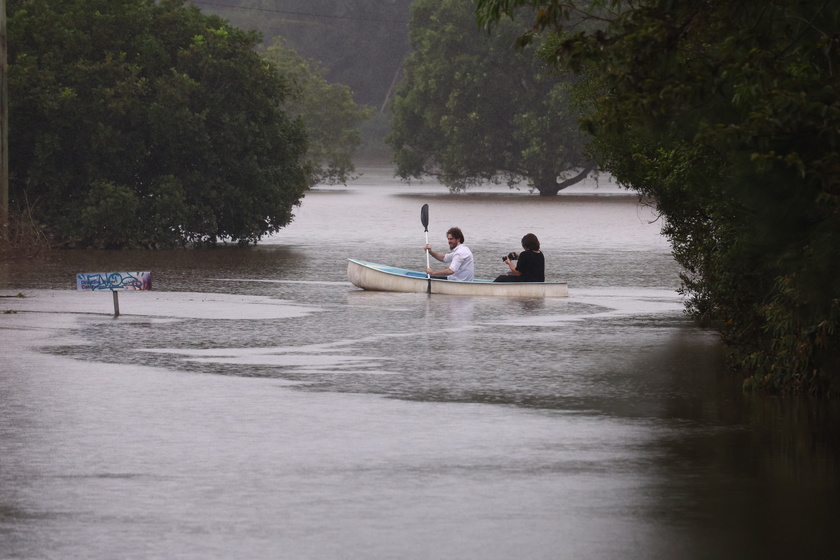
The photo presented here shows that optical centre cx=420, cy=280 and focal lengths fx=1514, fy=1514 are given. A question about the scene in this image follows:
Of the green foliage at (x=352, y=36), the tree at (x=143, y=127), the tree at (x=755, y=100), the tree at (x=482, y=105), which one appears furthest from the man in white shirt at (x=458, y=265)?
the green foliage at (x=352, y=36)

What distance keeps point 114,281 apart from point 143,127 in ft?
72.5

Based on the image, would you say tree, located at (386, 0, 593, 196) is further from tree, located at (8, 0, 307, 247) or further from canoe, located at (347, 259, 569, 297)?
canoe, located at (347, 259, 569, 297)

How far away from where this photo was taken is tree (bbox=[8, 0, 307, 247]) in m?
40.0

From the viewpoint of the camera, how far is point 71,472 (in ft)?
32.7

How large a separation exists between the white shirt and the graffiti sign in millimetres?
6929

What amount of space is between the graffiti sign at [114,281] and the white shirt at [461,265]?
22.7ft

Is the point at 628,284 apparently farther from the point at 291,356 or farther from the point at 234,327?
the point at 291,356

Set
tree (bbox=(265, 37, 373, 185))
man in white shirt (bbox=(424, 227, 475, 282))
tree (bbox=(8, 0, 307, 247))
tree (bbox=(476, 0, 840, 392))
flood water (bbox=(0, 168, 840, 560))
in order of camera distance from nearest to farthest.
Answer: flood water (bbox=(0, 168, 840, 560)), tree (bbox=(476, 0, 840, 392)), man in white shirt (bbox=(424, 227, 475, 282)), tree (bbox=(8, 0, 307, 247)), tree (bbox=(265, 37, 373, 185))

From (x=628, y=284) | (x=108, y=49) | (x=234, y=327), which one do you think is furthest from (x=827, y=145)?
(x=108, y=49)

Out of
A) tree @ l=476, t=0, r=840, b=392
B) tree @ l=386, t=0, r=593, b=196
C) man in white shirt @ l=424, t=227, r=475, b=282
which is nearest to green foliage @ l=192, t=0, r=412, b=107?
tree @ l=386, t=0, r=593, b=196

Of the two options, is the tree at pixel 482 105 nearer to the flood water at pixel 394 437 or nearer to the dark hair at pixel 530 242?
the dark hair at pixel 530 242

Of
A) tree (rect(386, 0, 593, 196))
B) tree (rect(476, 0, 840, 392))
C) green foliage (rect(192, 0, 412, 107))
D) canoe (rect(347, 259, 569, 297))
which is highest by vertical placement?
green foliage (rect(192, 0, 412, 107))

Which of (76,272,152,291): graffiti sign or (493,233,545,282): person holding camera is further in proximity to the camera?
(493,233,545,282): person holding camera

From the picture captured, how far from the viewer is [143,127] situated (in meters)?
41.6
